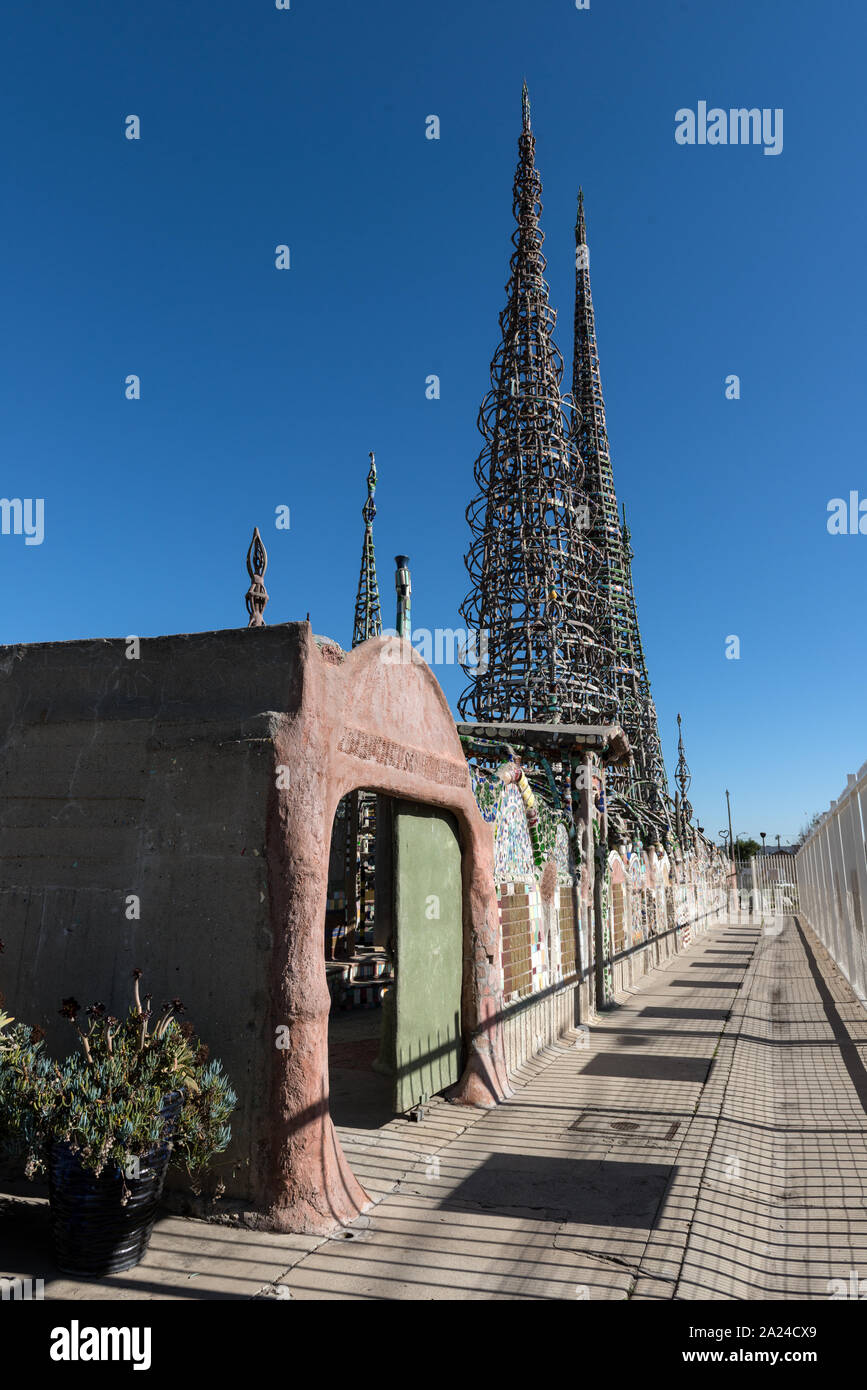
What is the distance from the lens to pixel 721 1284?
4379 millimetres

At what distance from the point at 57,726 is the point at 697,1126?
604cm

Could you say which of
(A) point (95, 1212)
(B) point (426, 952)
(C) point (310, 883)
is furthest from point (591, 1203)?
(A) point (95, 1212)

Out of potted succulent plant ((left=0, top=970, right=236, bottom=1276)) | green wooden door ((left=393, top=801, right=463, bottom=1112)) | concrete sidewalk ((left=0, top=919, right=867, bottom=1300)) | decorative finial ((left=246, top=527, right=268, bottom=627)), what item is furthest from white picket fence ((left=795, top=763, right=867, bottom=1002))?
potted succulent plant ((left=0, top=970, right=236, bottom=1276))

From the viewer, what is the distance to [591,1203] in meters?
5.50

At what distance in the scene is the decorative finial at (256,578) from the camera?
19.7 feet

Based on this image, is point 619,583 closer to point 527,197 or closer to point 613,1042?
point 527,197

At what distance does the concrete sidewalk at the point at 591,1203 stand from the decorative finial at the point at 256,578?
3731 mm

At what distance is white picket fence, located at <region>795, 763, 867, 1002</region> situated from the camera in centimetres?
1337

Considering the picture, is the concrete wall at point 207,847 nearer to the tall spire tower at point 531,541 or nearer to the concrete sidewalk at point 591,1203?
the concrete sidewalk at point 591,1203

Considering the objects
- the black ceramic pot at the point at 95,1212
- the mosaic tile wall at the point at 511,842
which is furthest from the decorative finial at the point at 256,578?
the mosaic tile wall at the point at 511,842

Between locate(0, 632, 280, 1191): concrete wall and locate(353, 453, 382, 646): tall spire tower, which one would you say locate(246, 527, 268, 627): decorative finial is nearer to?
locate(0, 632, 280, 1191): concrete wall

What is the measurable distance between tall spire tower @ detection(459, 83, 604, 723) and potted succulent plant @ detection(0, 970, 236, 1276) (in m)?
23.0

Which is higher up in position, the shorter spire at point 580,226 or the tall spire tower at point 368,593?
the shorter spire at point 580,226
